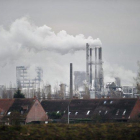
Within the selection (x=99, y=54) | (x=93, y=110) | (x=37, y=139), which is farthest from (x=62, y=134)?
(x=99, y=54)

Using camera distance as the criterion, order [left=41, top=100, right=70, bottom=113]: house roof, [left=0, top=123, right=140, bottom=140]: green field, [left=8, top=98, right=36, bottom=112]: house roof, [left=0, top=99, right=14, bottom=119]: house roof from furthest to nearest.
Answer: [left=41, top=100, right=70, bottom=113]: house roof → [left=0, top=99, right=14, bottom=119]: house roof → [left=8, top=98, right=36, bottom=112]: house roof → [left=0, top=123, right=140, bottom=140]: green field

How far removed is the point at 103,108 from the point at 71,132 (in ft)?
112

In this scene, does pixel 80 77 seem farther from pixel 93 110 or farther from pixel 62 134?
pixel 62 134

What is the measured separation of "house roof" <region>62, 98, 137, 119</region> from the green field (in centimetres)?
3040

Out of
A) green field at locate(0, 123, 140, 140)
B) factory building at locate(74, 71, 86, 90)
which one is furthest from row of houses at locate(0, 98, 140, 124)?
factory building at locate(74, 71, 86, 90)

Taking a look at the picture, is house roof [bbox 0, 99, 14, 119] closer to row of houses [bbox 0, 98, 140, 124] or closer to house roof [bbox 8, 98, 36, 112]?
row of houses [bbox 0, 98, 140, 124]

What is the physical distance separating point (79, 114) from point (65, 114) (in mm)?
1477

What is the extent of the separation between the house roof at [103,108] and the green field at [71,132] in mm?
30400

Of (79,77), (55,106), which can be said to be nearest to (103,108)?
(55,106)

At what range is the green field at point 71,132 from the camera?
42.2ft

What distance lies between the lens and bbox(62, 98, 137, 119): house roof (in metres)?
46.1

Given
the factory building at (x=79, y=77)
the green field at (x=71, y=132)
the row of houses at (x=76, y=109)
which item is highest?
the factory building at (x=79, y=77)

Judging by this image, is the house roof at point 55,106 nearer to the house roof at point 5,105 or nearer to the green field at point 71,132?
the house roof at point 5,105

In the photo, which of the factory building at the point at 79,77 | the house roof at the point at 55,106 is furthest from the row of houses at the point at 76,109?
the factory building at the point at 79,77
